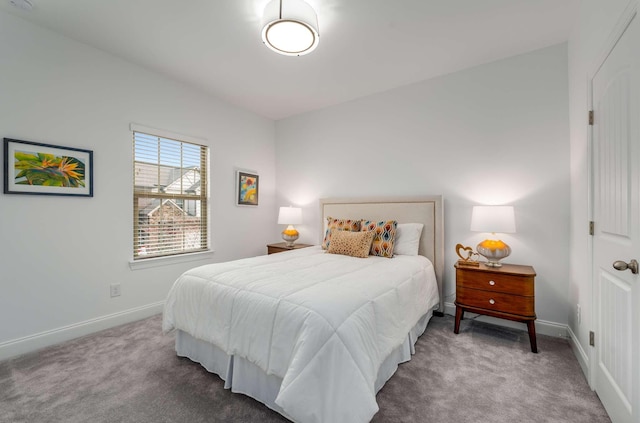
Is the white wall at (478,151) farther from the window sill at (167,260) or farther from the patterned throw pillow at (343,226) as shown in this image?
the window sill at (167,260)

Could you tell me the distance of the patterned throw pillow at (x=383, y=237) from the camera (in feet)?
9.56

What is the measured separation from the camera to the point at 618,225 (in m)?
1.46

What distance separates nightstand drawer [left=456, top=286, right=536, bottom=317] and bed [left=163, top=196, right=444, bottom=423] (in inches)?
12.4

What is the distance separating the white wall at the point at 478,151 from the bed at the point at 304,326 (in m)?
1.09

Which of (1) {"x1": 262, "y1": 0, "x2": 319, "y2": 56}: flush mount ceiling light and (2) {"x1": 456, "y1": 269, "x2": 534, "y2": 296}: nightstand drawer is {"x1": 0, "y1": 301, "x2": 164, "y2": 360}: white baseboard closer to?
(1) {"x1": 262, "y1": 0, "x2": 319, "y2": 56}: flush mount ceiling light

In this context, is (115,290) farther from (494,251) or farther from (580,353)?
(580,353)

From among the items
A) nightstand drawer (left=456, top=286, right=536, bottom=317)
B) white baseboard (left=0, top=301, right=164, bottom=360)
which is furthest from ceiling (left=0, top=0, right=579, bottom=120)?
Answer: white baseboard (left=0, top=301, right=164, bottom=360)

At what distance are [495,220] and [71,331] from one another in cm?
393

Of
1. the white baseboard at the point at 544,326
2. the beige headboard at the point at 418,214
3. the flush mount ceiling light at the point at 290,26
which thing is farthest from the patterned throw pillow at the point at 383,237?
the flush mount ceiling light at the point at 290,26

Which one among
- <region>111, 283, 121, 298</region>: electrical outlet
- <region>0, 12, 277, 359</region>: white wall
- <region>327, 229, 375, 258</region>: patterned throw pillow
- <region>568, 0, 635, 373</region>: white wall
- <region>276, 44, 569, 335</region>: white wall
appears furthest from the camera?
<region>327, 229, 375, 258</region>: patterned throw pillow

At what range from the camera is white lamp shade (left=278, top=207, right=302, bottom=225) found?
405 cm

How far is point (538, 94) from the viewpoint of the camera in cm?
266

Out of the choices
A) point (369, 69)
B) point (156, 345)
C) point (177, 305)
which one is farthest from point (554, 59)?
point (156, 345)

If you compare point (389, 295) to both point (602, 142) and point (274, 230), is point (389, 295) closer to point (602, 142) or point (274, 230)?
point (602, 142)
